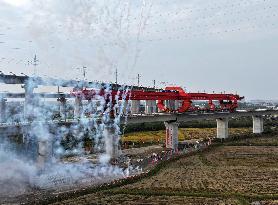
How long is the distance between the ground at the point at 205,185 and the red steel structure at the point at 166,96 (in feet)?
53.0

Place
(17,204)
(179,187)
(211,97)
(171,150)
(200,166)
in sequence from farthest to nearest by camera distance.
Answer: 1. (211,97)
2. (171,150)
3. (200,166)
4. (179,187)
5. (17,204)

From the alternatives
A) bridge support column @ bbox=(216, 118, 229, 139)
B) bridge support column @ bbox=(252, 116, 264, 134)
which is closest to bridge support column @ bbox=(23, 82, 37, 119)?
bridge support column @ bbox=(216, 118, 229, 139)

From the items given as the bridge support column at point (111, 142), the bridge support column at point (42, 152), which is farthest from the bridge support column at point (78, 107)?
the bridge support column at point (42, 152)

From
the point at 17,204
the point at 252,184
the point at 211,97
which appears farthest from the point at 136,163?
the point at 211,97

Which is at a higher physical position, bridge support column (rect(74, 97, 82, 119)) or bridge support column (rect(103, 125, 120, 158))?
bridge support column (rect(74, 97, 82, 119))

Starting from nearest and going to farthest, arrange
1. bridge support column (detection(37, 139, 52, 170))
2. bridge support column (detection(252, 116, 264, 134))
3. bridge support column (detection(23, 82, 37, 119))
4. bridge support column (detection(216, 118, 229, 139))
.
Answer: bridge support column (detection(37, 139, 52, 170)) → bridge support column (detection(23, 82, 37, 119)) → bridge support column (detection(216, 118, 229, 139)) → bridge support column (detection(252, 116, 264, 134))

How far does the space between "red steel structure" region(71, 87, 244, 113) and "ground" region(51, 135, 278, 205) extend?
1616 centimetres

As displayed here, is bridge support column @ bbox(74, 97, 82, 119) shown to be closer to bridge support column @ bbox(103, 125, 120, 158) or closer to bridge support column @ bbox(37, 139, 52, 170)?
bridge support column @ bbox(103, 125, 120, 158)

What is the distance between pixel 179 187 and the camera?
47.6 m

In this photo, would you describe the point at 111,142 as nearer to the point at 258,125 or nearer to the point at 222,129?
the point at 222,129

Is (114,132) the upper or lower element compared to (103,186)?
upper

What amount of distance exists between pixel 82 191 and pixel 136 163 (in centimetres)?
2043

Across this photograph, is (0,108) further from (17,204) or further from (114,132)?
(17,204)

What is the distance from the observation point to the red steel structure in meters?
67.4
